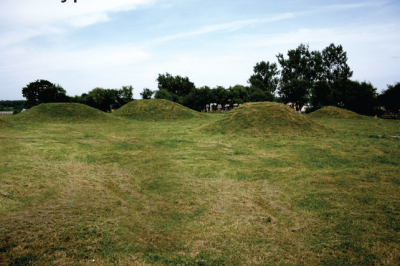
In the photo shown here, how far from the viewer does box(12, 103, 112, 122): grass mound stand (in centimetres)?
3112

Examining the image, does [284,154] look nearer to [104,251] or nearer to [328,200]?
[328,200]

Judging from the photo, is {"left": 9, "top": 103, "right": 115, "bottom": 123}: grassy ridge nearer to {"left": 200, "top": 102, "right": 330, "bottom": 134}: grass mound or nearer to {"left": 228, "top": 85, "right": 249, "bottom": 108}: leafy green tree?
{"left": 200, "top": 102, "right": 330, "bottom": 134}: grass mound

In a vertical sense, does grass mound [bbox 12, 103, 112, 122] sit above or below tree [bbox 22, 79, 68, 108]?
below

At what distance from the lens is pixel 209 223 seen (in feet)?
16.9

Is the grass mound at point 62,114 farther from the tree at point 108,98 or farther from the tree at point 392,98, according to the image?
the tree at point 392,98

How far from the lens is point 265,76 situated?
3243 inches

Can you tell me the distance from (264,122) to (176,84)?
248 ft

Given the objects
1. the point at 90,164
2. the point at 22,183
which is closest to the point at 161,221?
the point at 22,183

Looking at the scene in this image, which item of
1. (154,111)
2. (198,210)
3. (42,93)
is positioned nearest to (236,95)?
(154,111)

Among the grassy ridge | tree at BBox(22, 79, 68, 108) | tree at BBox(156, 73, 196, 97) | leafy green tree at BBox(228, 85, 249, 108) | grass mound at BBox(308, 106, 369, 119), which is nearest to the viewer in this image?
the grassy ridge

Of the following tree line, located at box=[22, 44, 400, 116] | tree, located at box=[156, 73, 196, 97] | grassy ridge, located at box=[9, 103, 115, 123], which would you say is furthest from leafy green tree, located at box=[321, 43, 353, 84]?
grassy ridge, located at box=[9, 103, 115, 123]

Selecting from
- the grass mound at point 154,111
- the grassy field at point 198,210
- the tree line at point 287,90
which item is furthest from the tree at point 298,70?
the grassy field at point 198,210

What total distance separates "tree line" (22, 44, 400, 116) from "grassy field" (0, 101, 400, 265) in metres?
44.4

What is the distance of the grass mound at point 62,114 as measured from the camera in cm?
3112
